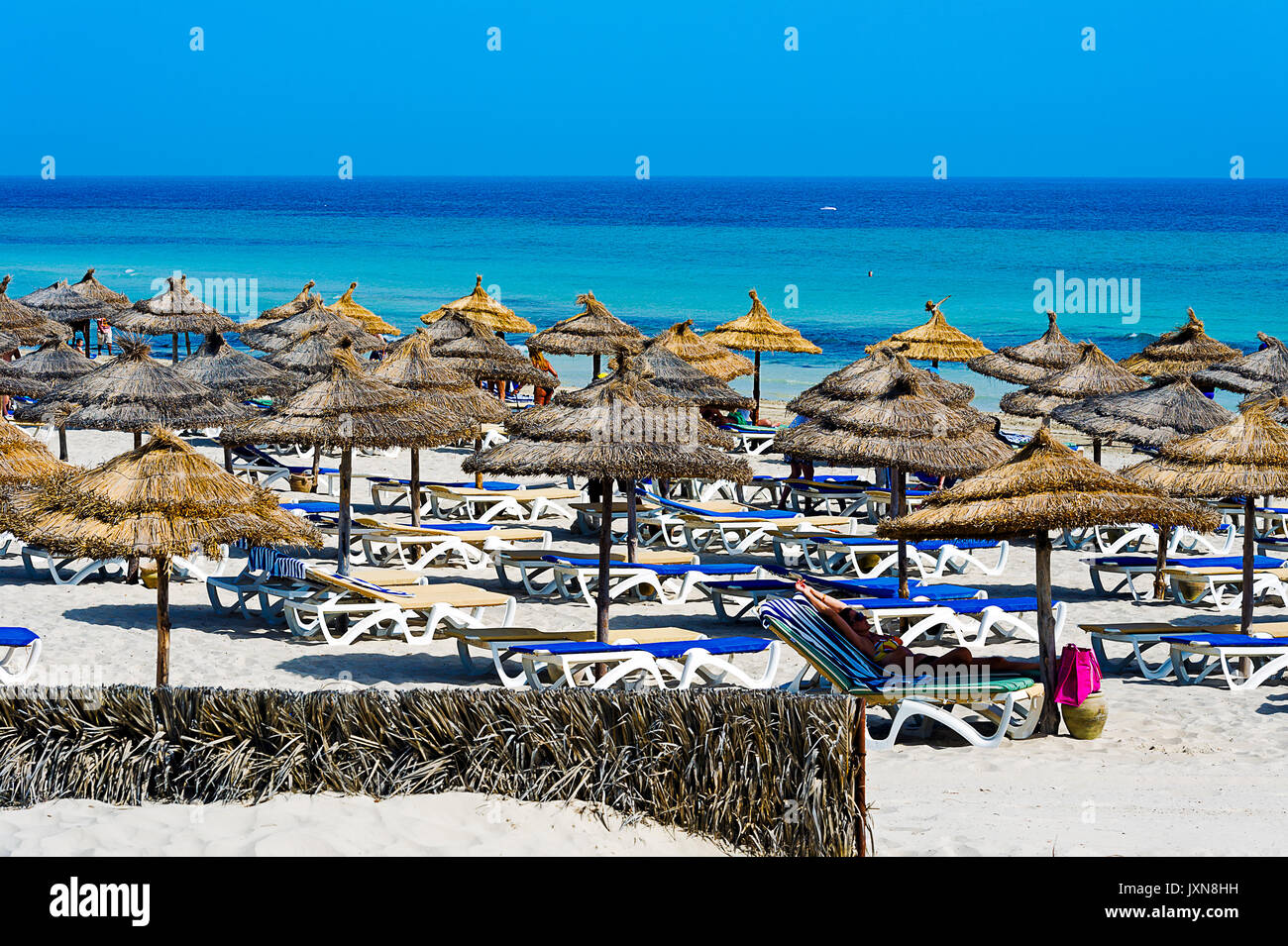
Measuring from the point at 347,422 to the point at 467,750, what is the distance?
5.07 metres

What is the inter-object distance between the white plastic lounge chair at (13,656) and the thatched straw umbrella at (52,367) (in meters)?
6.63

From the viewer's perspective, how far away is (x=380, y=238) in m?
95.2

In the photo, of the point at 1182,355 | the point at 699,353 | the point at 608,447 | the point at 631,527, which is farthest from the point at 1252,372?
the point at 608,447

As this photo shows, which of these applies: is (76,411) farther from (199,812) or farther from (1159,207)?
(1159,207)

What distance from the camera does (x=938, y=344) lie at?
21.4 meters

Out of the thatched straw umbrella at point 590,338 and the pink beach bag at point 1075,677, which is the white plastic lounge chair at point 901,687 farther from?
the thatched straw umbrella at point 590,338

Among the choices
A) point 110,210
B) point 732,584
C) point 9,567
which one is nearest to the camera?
point 732,584

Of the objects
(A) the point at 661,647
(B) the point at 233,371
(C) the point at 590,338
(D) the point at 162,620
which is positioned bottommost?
(A) the point at 661,647

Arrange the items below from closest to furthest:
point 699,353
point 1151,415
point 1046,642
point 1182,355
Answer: point 1046,642
point 1151,415
point 699,353
point 1182,355

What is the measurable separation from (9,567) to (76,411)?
4.83 ft

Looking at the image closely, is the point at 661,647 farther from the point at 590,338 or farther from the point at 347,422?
the point at 590,338

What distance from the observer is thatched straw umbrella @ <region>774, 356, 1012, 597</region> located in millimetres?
10969

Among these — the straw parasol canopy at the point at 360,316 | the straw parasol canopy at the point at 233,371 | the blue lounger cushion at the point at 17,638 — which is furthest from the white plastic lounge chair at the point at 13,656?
the straw parasol canopy at the point at 360,316
